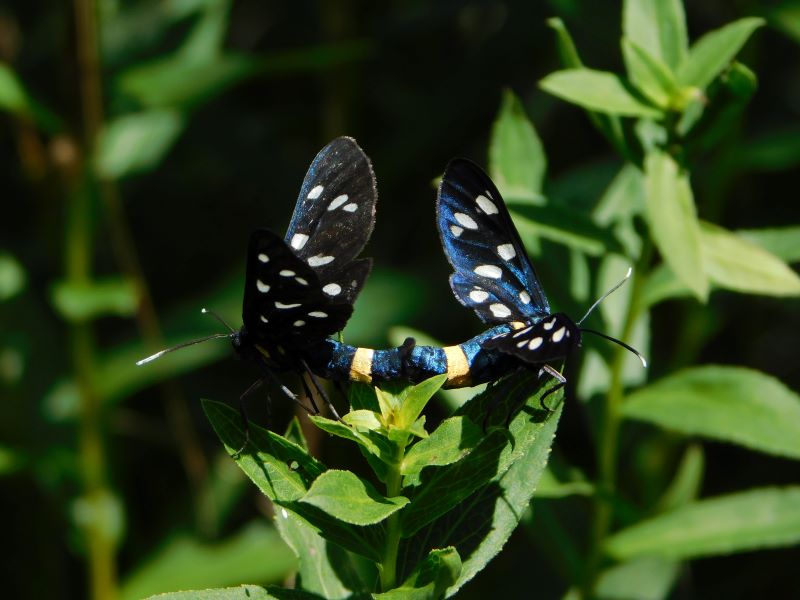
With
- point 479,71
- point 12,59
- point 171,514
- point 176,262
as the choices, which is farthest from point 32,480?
point 479,71

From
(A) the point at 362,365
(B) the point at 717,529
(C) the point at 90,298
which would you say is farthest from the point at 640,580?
(C) the point at 90,298

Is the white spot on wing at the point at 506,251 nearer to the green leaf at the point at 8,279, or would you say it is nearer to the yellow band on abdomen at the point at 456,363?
the yellow band on abdomen at the point at 456,363

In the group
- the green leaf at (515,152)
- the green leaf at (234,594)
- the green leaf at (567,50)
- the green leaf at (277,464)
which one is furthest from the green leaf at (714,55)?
the green leaf at (234,594)

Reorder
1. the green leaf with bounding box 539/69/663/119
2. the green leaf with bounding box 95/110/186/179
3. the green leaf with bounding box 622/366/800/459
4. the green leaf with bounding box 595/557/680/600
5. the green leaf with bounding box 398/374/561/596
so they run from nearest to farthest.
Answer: the green leaf with bounding box 398/374/561/596 → the green leaf with bounding box 539/69/663/119 → the green leaf with bounding box 622/366/800/459 → the green leaf with bounding box 595/557/680/600 → the green leaf with bounding box 95/110/186/179

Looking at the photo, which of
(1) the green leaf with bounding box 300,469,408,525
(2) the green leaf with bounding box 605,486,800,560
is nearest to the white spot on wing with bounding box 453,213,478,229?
(1) the green leaf with bounding box 300,469,408,525

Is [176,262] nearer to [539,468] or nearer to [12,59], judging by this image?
[12,59]

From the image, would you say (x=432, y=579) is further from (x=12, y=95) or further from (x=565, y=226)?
(x=12, y=95)

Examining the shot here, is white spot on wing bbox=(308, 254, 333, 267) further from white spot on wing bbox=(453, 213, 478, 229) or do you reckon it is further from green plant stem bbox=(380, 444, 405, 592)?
green plant stem bbox=(380, 444, 405, 592)
